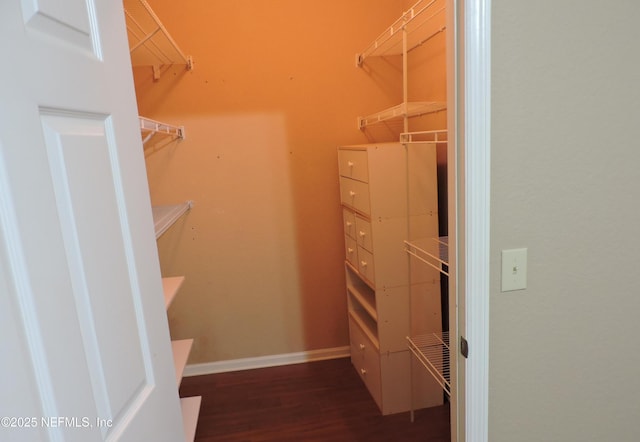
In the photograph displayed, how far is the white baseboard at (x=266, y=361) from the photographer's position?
9.56 feet

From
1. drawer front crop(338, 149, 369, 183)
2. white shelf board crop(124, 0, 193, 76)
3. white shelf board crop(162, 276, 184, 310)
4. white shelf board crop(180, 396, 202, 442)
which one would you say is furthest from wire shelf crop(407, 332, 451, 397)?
white shelf board crop(124, 0, 193, 76)

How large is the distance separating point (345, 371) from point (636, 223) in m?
2.17

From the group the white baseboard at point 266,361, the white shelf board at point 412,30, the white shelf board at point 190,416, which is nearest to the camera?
the white shelf board at point 190,416

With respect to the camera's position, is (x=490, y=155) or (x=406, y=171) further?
(x=406, y=171)

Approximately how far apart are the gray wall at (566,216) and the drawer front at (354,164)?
1270 mm

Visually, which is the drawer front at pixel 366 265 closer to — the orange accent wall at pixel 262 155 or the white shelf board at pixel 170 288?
the orange accent wall at pixel 262 155

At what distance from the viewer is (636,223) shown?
1.04 meters

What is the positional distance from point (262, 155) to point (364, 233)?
92 cm

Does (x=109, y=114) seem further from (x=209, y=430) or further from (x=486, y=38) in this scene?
(x=209, y=430)

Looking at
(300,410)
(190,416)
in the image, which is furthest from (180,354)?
(300,410)

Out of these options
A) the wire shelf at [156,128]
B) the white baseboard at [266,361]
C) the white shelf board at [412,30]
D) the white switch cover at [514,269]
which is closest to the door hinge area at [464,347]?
the white switch cover at [514,269]

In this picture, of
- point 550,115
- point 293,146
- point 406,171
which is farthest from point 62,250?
point 293,146

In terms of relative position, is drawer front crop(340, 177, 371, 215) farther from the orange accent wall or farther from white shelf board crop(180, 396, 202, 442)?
white shelf board crop(180, 396, 202, 442)

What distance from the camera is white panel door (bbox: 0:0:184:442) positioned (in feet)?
1.74
